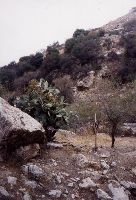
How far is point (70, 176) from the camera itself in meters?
11.8

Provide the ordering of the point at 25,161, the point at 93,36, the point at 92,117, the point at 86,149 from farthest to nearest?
the point at 93,36
the point at 92,117
the point at 86,149
the point at 25,161

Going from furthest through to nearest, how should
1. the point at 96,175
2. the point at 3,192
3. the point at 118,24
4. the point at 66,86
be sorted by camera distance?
the point at 118,24 < the point at 66,86 < the point at 96,175 < the point at 3,192

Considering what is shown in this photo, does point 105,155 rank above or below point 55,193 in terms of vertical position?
above

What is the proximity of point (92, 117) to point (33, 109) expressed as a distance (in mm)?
8274

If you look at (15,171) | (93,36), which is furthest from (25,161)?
(93,36)

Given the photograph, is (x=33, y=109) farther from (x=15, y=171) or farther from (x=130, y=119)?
(x=130, y=119)

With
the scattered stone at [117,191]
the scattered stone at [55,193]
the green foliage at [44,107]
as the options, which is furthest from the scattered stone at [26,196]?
the green foliage at [44,107]

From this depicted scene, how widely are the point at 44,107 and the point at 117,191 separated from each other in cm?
451

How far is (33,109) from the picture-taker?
14.6 meters

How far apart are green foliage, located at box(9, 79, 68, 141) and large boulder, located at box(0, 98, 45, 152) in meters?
1.71

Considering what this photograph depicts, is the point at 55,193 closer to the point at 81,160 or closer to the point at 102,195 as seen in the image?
the point at 102,195

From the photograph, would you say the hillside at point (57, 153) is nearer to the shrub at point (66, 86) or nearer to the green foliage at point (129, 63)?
the shrub at point (66, 86)

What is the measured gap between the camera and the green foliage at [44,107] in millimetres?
14406

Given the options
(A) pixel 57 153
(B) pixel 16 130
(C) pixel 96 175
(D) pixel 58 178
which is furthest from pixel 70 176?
(B) pixel 16 130
